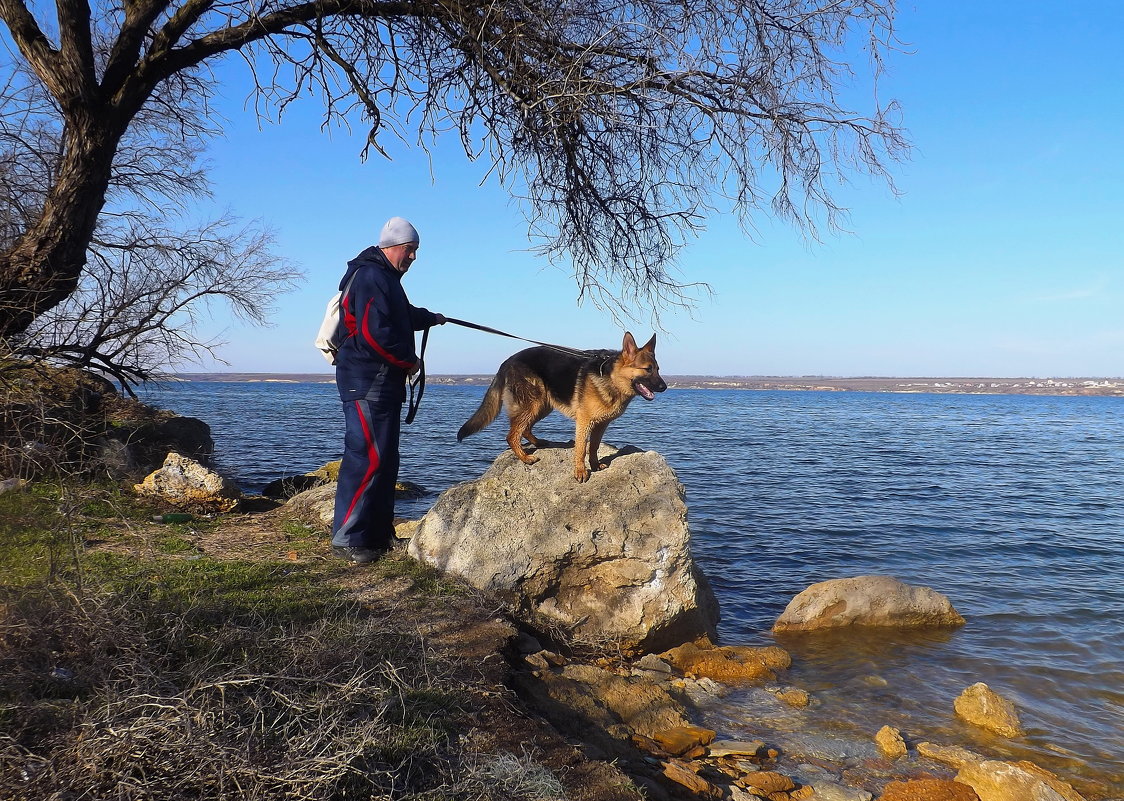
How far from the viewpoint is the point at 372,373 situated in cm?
611

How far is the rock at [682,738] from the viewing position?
4.94m

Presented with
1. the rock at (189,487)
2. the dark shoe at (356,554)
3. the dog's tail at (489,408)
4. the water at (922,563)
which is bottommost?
the water at (922,563)

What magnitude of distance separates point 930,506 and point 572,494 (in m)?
13.2

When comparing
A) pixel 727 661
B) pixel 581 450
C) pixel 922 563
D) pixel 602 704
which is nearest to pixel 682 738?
pixel 602 704

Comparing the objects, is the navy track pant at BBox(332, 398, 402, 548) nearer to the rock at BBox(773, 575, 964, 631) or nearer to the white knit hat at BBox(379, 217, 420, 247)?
the white knit hat at BBox(379, 217, 420, 247)

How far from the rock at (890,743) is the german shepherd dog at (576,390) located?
341 centimetres

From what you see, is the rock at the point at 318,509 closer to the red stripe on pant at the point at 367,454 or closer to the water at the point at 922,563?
the red stripe on pant at the point at 367,454

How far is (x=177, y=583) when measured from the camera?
5.27 metres

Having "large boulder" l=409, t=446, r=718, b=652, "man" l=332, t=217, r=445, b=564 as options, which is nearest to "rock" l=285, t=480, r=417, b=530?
"man" l=332, t=217, r=445, b=564

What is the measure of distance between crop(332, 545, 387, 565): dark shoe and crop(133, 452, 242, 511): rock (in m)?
3.14

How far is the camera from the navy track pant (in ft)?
20.2

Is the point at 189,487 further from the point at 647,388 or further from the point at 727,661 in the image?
the point at 727,661

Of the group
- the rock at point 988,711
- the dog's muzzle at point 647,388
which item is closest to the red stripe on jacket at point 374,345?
the dog's muzzle at point 647,388

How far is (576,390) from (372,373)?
6.92 feet
